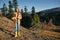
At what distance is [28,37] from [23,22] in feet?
96.4

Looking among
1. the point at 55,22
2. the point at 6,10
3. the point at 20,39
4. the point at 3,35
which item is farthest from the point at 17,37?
the point at 55,22

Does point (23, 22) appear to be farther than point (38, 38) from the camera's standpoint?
Yes

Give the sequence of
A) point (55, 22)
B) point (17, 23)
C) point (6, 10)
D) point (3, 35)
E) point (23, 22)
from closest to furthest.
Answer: point (17, 23)
point (3, 35)
point (23, 22)
point (6, 10)
point (55, 22)

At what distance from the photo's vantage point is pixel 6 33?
46.6 feet

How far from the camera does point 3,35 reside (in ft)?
45.1

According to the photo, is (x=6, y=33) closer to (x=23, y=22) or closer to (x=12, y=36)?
(x=12, y=36)

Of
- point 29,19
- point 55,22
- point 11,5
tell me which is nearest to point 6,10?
point 11,5

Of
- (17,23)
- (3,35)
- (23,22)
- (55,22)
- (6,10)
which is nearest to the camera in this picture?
(17,23)

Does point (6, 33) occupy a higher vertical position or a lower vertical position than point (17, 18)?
lower

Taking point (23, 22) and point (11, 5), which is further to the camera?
point (11, 5)

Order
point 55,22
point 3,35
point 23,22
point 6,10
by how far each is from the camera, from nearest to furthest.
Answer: point 3,35 < point 23,22 < point 6,10 < point 55,22

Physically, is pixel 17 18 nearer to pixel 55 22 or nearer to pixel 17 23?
pixel 17 23

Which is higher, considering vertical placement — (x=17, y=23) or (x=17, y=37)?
(x=17, y=23)

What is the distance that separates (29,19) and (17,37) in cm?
3187
